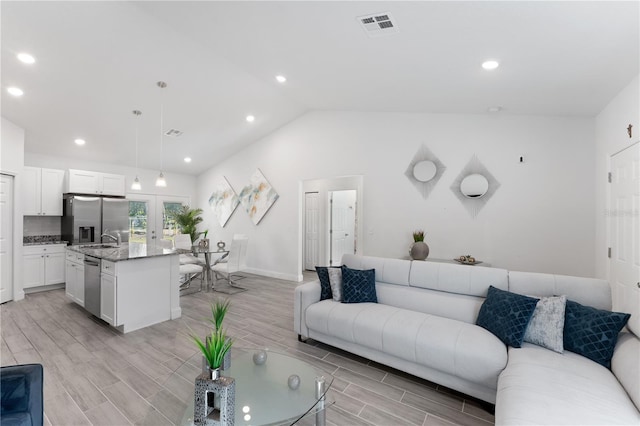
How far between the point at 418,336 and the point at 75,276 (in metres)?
4.69

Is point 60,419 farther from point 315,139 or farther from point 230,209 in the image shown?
point 230,209

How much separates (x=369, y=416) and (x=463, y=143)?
12.7 feet

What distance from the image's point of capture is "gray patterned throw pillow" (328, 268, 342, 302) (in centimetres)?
314

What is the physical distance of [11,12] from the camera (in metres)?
2.70

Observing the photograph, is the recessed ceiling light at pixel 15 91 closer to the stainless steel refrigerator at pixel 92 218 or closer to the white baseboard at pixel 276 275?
the stainless steel refrigerator at pixel 92 218

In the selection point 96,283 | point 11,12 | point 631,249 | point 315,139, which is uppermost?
point 11,12

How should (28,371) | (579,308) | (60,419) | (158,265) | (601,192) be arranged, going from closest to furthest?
1. (28,371)
2. (60,419)
3. (579,308)
4. (601,192)
5. (158,265)

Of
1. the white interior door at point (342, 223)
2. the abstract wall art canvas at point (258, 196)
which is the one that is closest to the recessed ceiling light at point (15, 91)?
the abstract wall art canvas at point (258, 196)

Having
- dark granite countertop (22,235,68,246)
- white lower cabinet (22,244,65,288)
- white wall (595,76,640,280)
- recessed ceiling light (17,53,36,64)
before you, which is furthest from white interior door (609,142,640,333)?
dark granite countertop (22,235,68,246)

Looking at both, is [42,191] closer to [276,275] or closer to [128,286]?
[128,286]

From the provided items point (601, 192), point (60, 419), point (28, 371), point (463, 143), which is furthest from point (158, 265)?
point (601, 192)

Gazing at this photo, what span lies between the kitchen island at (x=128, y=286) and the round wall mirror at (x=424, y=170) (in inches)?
152

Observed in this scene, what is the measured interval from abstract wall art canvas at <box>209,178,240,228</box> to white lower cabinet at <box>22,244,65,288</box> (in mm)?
3197

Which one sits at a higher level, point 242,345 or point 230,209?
point 230,209
